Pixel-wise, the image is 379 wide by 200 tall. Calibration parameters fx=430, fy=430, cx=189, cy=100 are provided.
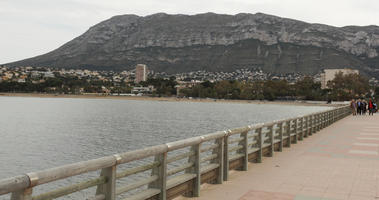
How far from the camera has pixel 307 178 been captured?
9.65 metres

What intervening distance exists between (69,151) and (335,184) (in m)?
24.7

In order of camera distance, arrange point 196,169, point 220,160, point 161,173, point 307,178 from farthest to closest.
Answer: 1. point 307,178
2. point 220,160
3. point 196,169
4. point 161,173

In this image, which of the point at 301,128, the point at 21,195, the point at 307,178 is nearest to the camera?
the point at 21,195

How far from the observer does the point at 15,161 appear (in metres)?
26.0

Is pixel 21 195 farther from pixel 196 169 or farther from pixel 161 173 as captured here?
pixel 196 169

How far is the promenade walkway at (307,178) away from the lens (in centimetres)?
803

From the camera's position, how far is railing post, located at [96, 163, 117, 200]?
5.24 metres

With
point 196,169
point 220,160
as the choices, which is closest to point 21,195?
point 196,169

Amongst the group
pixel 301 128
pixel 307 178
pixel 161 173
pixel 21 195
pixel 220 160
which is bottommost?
pixel 307 178

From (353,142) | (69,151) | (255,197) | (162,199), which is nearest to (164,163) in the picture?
(162,199)

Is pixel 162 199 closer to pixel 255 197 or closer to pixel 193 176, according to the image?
pixel 193 176

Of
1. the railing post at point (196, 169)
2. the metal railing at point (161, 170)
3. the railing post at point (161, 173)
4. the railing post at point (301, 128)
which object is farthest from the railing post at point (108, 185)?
the railing post at point (301, 128)

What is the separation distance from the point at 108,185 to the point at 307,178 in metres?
5.75

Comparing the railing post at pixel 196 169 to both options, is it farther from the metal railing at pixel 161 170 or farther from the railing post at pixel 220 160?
the railing post at pixel 220 160
